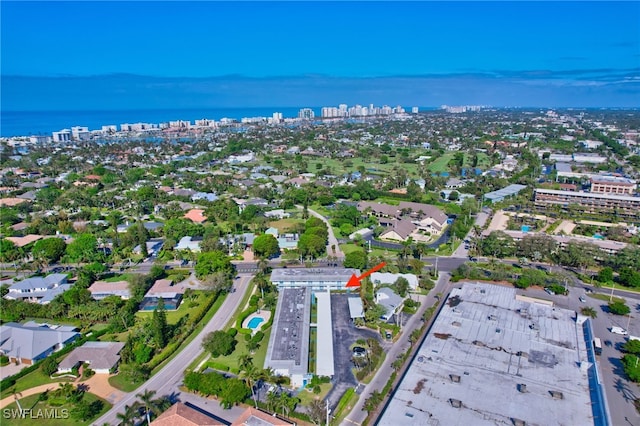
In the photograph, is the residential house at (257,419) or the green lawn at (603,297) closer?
the residential house at (257,419)

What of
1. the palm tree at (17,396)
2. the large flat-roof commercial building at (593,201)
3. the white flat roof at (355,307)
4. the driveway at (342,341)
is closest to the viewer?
the palm tree at (17,396)

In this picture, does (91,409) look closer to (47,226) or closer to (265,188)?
(47,226)

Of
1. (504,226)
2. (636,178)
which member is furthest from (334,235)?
(636,178)

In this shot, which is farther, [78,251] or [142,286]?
[78,251]

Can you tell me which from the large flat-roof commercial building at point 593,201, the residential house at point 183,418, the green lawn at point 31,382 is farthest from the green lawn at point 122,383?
the large flat-roof commercial building at point 593,201

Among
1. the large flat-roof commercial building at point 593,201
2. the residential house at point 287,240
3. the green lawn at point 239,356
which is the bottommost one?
the green lawn at point 239,356

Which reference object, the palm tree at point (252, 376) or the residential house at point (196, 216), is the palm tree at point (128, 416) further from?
the residential house at point (196, 216)
